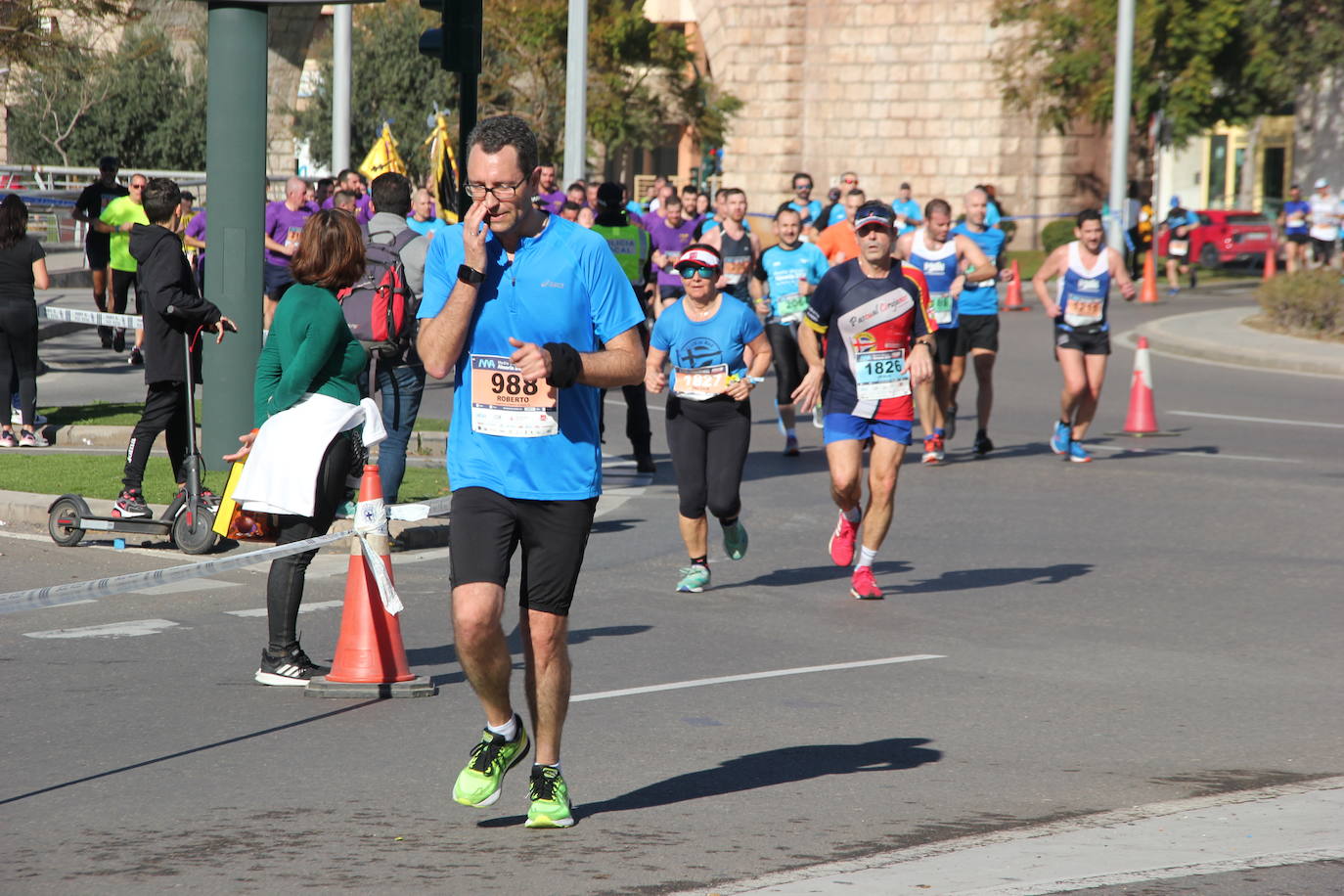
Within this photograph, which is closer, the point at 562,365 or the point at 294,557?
the point at 562,365

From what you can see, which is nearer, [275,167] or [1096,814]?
[1096,814]

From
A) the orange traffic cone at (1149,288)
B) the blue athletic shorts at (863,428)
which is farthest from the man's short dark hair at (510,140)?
the orange traffic cone at (1149,288)

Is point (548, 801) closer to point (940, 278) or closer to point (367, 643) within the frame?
point (367, 643)

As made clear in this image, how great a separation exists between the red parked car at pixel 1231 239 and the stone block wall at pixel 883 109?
600cm

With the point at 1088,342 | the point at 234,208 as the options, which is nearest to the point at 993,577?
the point at 1088,342

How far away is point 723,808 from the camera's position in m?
5.56

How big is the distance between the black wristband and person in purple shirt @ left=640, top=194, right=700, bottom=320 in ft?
43.8

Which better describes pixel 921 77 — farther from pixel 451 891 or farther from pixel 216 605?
pixel 451 891

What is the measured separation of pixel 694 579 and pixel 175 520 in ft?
8.97

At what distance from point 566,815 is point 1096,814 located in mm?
1563

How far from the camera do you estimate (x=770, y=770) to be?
6.09 meters

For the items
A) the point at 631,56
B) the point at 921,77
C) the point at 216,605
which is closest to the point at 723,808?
the point at 216,605

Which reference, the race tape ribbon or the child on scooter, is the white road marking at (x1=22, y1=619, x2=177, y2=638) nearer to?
the race tape ribbon

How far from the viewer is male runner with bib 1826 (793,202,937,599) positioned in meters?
9.55
